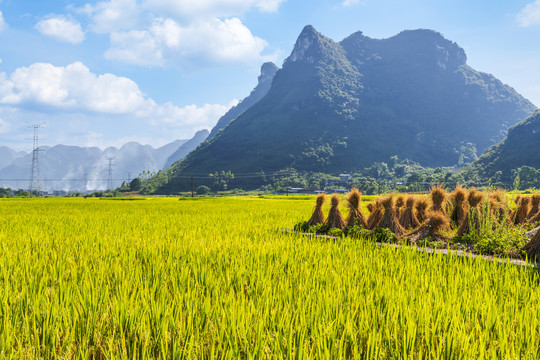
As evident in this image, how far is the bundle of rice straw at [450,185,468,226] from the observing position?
668 cm

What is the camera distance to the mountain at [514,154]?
92.9 meters

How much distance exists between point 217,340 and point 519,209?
8.89 meters

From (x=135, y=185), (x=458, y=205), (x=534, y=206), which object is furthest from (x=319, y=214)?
(x=135, y=185)

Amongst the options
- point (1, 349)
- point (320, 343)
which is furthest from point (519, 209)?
point (1, 349)

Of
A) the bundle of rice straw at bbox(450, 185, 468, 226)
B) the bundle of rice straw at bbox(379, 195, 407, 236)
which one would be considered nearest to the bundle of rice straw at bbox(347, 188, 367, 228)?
the bundle of rice straw at bbox(379, 195, 407, 236)

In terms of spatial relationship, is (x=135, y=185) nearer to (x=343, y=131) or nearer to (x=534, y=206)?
(x=343, y=131)

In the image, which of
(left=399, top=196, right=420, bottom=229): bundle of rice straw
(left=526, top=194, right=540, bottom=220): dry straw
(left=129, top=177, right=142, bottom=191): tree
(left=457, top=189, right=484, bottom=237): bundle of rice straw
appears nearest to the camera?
(left=457, top=189, right=484, bottom=237): bundle of rice straw

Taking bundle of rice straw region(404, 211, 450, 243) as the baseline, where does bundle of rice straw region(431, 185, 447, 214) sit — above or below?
above

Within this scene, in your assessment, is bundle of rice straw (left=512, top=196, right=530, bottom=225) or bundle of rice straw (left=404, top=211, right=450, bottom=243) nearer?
bundle of rice straw (left=404, top=211, right=450, bottom=243)

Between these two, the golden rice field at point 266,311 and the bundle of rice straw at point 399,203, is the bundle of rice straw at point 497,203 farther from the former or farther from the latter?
the golden rice field at point 266,311

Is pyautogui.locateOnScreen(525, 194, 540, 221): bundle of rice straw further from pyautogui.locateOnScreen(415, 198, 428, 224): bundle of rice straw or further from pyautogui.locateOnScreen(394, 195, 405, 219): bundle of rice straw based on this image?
pyautogui.locateOnScreen(394, 195, 405, 219): bundle of rice straw

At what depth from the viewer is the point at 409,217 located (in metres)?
6.49

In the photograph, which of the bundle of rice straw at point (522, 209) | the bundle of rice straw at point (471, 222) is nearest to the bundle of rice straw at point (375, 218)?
the bundle of rice straw at point (471, 222)

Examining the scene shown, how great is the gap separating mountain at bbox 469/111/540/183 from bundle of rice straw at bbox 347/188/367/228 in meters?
104
